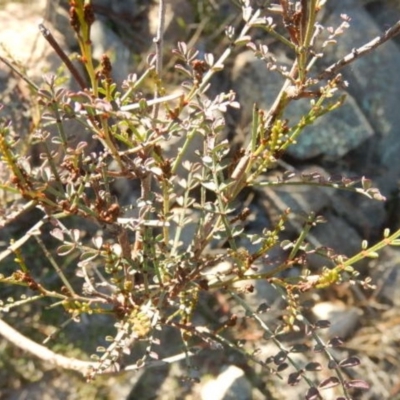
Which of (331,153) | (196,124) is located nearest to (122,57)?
(331,153)

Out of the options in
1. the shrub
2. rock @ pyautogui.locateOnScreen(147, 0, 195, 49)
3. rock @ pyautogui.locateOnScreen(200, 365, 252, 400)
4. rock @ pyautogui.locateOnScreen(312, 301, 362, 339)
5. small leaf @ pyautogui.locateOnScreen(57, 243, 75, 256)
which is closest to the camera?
the shrub

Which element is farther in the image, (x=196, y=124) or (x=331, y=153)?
(x=331, y=153)

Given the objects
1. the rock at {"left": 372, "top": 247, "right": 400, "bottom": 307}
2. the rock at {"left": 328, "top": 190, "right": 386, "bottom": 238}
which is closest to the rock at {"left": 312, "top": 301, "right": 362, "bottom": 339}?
the rock at {"left": 372, "top": 247, "right": 400, "bottom": 307}

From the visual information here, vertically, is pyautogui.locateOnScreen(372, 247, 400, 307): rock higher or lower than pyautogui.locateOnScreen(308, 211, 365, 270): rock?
lower

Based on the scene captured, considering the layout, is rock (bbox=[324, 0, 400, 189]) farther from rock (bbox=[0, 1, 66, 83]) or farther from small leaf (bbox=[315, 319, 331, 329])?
small leaf (bbox=[315, 319, 331, 329])

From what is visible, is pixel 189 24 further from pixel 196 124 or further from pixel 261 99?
pixel 196 124

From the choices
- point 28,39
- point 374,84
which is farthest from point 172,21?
→ point 374,84
